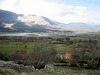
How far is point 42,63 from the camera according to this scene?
2100cm

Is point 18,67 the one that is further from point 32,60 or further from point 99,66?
point 99,66

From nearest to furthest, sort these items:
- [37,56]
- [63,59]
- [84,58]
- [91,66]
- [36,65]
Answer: [36,65] < [37,56] < [91,66] < [84,58] < [63,59]

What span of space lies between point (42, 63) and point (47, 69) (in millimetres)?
3289

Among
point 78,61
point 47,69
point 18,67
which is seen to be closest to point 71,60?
point 78,61

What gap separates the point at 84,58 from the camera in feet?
98.5

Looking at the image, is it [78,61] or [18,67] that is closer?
[18,67]

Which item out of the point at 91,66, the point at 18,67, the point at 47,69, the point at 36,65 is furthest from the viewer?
the point at 91,66

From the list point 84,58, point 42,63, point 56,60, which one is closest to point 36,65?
point 42,63

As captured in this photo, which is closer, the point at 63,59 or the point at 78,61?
the point at 78,61

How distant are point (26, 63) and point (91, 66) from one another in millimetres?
17019

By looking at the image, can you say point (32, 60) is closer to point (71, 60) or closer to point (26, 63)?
point (26, 63)

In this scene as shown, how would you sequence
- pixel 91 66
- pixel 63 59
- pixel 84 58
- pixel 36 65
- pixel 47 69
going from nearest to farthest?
pixel 47 69, pixel 36 65, pixel 91 66, pixel 84 58, pixel 63 59

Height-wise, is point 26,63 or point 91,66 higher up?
point 26,63

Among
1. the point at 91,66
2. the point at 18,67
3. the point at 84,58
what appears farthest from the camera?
the point at 84,58
